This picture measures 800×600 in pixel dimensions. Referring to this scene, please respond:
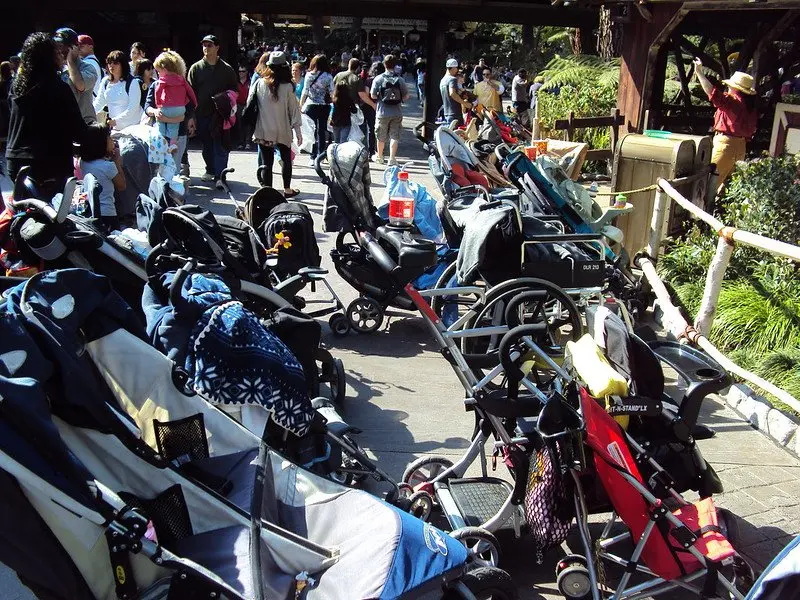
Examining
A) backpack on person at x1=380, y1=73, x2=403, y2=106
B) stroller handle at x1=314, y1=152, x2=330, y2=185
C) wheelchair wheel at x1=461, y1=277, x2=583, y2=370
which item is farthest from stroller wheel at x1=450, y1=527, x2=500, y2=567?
backpack on person at x1=380, y1=73, x2=403, y2=106

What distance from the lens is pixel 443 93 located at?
1666cm

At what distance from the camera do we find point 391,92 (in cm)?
1411

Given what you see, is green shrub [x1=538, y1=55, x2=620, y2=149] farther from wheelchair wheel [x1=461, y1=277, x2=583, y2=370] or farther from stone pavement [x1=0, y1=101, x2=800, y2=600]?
wheelchair wheel [x1=461, y1=277, x2=583, y2=370]

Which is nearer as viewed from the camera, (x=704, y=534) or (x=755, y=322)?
(x=704, y=534)

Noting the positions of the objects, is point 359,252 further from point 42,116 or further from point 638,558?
point 638,558

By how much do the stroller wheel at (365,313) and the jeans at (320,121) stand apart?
22.0ft

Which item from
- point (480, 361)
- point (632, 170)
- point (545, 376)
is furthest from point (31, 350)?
point (632, 170)

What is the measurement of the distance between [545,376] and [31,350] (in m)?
3.58

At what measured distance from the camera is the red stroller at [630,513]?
11.5 ft

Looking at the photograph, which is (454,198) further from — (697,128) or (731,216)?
(697,128)

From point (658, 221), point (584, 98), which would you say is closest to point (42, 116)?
point (658, 221)

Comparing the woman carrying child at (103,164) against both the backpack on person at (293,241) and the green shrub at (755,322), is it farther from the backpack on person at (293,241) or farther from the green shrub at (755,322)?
the green shrub at (755,322)

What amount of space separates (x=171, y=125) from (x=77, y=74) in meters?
1.36

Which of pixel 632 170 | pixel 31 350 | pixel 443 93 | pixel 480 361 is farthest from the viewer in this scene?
pixel 443 93
